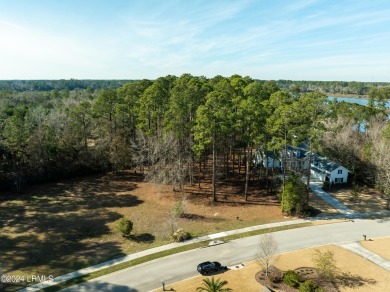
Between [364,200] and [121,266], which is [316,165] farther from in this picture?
[121,266]

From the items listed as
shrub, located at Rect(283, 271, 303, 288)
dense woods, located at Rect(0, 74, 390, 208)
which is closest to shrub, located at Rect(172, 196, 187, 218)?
dense woods, located at Rect(0, 74, 390, 208)

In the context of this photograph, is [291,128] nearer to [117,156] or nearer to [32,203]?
[117,156]

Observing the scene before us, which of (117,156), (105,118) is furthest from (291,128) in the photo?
(105,118)

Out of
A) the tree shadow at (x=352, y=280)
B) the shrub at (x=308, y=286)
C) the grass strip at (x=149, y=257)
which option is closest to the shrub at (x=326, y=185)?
the grass strip at (x=149, y=257)

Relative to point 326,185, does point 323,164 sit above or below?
above

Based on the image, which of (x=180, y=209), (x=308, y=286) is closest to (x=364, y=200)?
(x=308, y=286)

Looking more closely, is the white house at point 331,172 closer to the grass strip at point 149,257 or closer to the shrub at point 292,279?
the grass strip at point 149,257

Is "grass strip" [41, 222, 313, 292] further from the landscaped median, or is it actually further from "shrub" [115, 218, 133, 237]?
"shrub" [115, 218, 133, 237]
